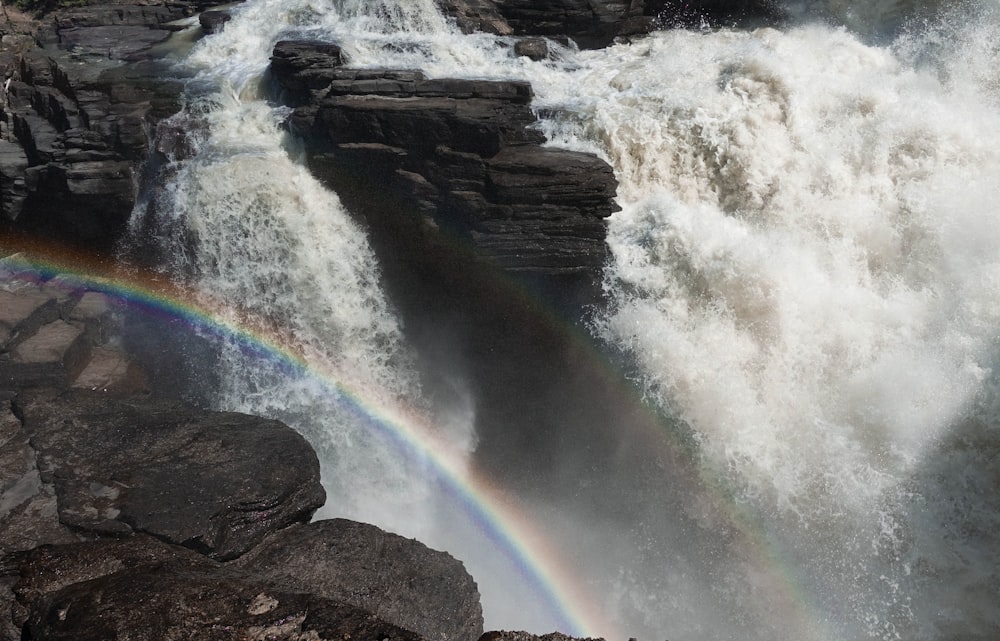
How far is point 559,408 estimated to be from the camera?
10375 millimetres

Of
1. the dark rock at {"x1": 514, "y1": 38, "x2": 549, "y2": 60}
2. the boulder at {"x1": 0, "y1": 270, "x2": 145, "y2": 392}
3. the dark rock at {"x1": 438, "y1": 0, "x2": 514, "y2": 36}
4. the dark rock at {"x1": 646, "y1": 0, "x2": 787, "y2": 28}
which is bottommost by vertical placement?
the boulder at {"x1": 0, "y1": 270, "x2": 145, "y2": 392}

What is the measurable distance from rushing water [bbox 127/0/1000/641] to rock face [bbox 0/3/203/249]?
2.76 feet

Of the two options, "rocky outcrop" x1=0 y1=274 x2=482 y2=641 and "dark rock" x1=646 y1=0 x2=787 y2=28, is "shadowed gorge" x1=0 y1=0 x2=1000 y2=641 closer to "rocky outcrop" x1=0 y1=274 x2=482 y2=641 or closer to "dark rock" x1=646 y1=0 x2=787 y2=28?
"rocky outcrop" x1=0 y1=274 x2=482 y2=641

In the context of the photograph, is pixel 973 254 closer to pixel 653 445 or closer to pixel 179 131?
pixel 653 445

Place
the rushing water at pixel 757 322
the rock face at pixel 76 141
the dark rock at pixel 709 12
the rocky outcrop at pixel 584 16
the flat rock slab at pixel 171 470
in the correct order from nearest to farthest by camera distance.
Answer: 1. the flat rock slab at pixel 171 470
2. the rushing water at pixel 757 322
3. the rock face at pixel 76 141
4. the rocky outcrop at pixel 584 16
5. the dark rock at pixel 709 12

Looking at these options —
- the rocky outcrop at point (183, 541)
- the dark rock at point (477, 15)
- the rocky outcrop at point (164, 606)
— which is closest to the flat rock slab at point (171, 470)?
the rocky outcrop at point (183, 541)

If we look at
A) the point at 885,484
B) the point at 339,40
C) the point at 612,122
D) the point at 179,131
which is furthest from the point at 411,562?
the point at 339,40

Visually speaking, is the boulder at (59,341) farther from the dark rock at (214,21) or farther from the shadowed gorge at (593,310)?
the dark rock at (214,21)

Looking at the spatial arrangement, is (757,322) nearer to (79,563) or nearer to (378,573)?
(378,573)

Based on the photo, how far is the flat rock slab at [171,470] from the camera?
6.96 meters

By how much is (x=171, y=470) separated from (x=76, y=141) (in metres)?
6.91

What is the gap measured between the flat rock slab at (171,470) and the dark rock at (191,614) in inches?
55.9

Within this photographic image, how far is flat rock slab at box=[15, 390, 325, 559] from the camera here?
6961 mm

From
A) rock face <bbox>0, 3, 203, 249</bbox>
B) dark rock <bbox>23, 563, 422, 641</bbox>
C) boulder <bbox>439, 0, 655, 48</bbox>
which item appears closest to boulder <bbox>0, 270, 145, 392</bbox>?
rock face <bbox>0, 3, 203, 249</bbox>
